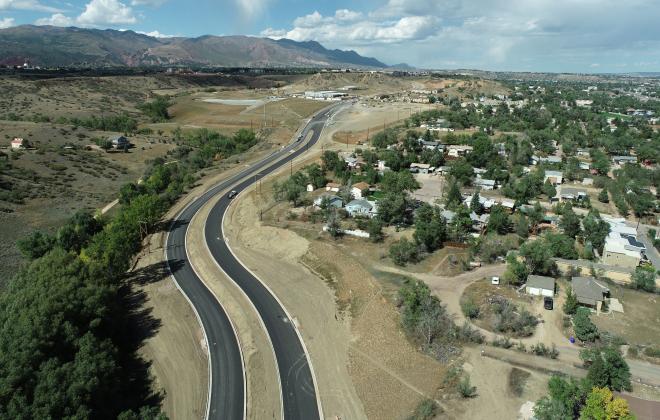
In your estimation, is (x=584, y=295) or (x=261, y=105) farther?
(x=261, y=105)

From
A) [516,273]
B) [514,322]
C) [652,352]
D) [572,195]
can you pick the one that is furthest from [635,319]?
[572,195]

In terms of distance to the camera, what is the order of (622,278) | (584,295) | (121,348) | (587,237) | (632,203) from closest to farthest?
1. (121,348)
2. (584,295)
3. (622,278)
4. (587,237)
5. (632,203)

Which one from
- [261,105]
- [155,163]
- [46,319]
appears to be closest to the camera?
[46,319]

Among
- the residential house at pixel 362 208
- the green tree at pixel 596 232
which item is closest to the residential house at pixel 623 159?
the green tree at pixel 596 232

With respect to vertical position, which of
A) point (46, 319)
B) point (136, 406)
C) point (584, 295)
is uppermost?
point (46, 319)

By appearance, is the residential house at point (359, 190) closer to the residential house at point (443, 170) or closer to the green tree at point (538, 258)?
the residential house at point (443, 170)

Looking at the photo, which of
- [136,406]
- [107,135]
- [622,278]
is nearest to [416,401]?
[136,406]

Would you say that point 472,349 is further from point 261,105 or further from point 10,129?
point 261,105

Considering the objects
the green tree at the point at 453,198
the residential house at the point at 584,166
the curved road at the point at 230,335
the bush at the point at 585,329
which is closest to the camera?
the curved road at the point at 230,335
